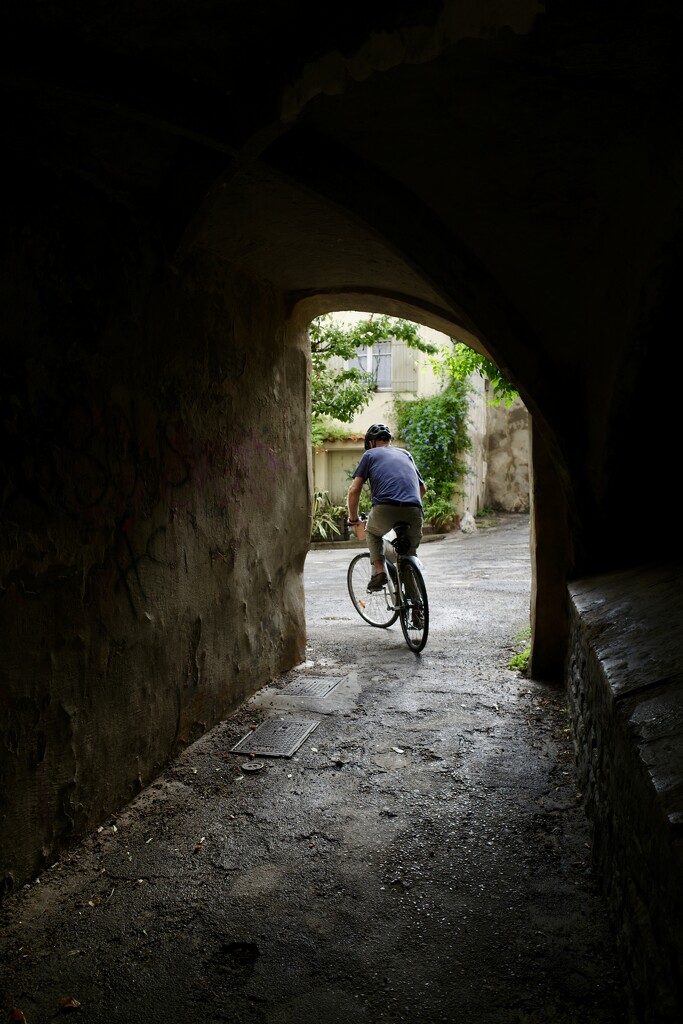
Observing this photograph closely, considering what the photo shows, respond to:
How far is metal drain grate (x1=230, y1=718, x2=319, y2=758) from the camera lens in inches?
153

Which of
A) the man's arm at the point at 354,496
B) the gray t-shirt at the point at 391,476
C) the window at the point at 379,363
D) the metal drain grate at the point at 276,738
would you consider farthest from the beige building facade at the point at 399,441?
the metal drain grate at the point at 276,738

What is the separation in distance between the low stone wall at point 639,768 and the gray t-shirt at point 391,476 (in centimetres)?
277

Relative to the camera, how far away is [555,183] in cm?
308

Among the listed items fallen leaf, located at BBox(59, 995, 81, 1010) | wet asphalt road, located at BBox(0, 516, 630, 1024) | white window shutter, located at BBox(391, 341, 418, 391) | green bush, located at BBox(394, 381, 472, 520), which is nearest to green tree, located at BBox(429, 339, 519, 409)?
wet asphalt road, located at BBox(0, 516, 630, 1024)

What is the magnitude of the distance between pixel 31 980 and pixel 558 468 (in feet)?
11.4

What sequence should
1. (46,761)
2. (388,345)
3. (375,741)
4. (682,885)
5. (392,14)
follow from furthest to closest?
1. (388,345)
2. (375,741)
3. (46,761)
4. (392,14)
5. (682,885)

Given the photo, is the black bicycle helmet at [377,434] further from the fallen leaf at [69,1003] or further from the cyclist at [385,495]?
the fallen leaf at [69,1003]

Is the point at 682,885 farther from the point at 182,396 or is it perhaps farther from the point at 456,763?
the point at 182,396

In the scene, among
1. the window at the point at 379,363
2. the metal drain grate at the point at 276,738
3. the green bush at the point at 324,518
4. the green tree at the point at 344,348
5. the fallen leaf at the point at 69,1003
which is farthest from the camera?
the window at the point at 379,363

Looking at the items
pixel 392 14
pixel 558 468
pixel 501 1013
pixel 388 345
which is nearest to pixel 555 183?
pixel 392 14

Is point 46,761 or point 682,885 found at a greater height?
point 682,885

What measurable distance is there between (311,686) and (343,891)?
240cm

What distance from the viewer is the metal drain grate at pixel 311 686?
4836 millimetres

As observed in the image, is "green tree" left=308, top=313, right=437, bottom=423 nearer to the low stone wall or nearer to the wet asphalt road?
the wet asphalt road
